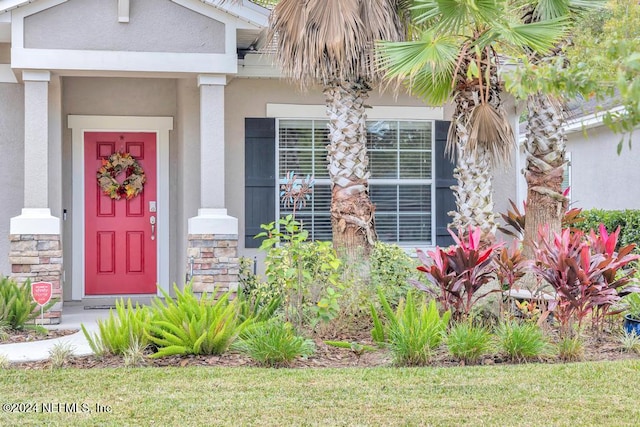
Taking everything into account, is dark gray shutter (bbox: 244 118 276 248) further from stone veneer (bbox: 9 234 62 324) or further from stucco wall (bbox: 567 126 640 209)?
stucco wall (bbox: 567 126 640 209)

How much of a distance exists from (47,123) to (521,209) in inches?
273

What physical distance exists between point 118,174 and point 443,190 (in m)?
4.70

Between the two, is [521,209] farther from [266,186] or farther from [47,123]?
[47,123]

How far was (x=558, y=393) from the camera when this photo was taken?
5.91 meters

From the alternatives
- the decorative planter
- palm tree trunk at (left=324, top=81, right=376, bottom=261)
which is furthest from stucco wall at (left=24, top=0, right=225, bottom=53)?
the decorative planter

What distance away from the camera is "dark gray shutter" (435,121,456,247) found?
11.0 meters

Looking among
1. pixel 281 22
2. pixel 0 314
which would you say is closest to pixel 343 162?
pixel 281 22

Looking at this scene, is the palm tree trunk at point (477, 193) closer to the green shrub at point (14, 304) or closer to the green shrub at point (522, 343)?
the green shrub at point (522, 343)

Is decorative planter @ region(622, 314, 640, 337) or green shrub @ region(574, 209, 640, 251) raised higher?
green shrub @ region(574, 209, 640, 251)

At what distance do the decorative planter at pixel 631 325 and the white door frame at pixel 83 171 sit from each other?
6.29 metres

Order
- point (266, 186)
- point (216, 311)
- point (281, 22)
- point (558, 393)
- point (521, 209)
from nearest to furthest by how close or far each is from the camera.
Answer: point (558, 393)
point (216, 311)
point (281, 22)
point (266, 186)
point (521, 209)

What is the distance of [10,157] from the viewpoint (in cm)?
1005

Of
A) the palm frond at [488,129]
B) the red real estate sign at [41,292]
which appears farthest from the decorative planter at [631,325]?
the red real estate sign at [41,292]

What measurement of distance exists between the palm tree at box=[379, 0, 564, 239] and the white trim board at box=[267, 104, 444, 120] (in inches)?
49.7
